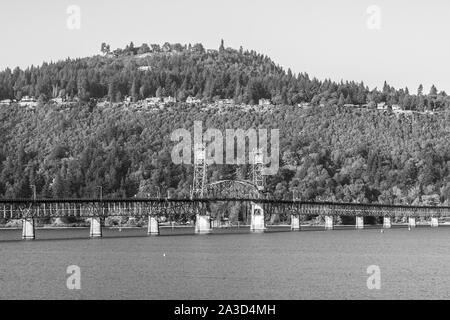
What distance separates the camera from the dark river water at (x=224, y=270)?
327 feet

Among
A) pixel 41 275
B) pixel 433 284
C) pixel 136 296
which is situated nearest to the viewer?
pixel 136 296

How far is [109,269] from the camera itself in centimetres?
12256

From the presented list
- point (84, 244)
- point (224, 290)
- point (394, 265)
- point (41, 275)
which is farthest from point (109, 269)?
point (84, 244)

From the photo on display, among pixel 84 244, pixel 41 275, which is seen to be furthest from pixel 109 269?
pixel 84 244

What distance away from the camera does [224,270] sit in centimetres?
12219

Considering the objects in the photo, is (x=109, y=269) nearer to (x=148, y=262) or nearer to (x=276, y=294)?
(x=148, y=262)

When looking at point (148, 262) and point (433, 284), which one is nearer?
point (433, 284)

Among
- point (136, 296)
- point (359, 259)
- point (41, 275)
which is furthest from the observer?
point (359, 259)

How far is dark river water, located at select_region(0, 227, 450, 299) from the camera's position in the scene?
327 feet
